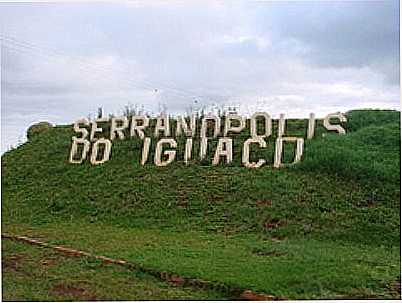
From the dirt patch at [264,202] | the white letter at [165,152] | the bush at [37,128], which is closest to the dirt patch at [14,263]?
the dirt patch at [264,202]

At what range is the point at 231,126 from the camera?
8.74 m

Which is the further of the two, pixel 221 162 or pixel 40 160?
pixel 40 160

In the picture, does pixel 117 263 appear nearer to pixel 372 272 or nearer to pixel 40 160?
pixel 372 272

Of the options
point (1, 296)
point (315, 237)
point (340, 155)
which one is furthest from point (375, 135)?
point (1, 296)

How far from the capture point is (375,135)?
824 centimetres

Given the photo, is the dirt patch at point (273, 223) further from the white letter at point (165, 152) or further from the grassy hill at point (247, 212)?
the white letter at point (165, 152)

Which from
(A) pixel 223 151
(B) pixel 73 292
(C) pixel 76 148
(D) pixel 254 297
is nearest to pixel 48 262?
(B) pixel 73 292

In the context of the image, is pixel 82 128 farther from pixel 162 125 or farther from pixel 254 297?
pixel 254 297

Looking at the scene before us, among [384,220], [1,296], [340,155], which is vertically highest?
[340,155]

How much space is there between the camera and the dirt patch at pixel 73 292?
425 centimetres

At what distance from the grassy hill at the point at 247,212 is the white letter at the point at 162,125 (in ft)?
1.32

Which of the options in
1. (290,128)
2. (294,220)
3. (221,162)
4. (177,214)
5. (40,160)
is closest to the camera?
(294,220)

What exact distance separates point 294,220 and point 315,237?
45 cm

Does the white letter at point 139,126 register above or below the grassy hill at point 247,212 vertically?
above
